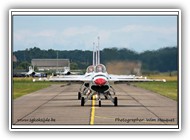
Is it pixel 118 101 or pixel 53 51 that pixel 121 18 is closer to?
pixel 53 51

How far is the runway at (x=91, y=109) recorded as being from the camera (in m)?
29.4

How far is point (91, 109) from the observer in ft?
113

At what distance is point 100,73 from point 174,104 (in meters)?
3.52

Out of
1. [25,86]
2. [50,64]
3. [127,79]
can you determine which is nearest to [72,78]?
[127,79]

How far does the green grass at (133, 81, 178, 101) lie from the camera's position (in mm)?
29844

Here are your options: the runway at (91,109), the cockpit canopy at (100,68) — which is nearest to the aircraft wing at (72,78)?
the runway at (91,109)

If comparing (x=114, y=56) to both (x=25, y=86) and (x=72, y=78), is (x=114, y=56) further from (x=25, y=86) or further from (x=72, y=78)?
(x=72, y=78)

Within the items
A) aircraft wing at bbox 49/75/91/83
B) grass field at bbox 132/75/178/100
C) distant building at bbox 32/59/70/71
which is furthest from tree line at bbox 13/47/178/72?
aircraft wing at bbox 49/75/91/83

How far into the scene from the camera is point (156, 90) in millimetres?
35156

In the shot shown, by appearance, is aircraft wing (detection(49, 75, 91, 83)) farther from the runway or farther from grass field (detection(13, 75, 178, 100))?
the runway

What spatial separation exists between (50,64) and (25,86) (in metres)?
1.44
